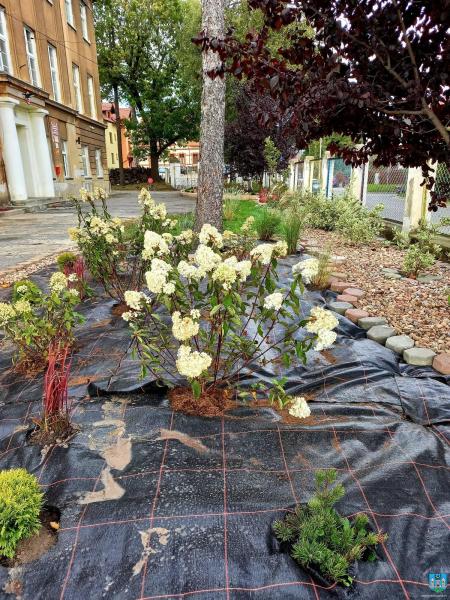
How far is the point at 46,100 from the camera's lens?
47.8ft

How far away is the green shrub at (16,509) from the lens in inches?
56.0

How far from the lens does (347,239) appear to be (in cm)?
682

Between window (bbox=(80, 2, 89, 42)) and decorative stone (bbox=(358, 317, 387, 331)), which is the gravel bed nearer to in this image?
decorative stone (bbox=(358, 317, 387, 331))

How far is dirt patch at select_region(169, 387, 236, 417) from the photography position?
2188 millimetres

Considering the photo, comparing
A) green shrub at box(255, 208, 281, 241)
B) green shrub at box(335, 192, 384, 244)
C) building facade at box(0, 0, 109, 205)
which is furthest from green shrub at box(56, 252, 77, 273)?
building facade at box(0, 0, 109, 205)

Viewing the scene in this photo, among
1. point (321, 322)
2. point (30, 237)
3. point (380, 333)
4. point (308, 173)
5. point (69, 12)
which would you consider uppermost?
point (69, 12)

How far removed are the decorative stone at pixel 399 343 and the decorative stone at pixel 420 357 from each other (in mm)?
96

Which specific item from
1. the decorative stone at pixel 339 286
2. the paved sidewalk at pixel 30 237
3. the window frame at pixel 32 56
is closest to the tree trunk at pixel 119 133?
the window frame at pixel 32 56

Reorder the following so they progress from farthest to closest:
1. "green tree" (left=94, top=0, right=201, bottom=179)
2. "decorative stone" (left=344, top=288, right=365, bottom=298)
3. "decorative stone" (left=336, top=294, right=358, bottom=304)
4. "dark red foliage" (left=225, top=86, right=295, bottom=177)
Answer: "green tree" (left=94, top=0, right=201, bottom=179), "dark red foliage" (left=225, top=86, right=295, bottom=177), "decorative stone" (left=344, top=288, right=365, bottom=298), "decorative stone" (left=336, top=294, right=358, bottom=304)

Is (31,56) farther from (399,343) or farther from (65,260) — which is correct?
(399,343)

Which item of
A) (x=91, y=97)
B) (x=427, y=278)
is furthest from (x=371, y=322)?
(x=91, y=97)

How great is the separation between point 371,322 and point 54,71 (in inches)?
683

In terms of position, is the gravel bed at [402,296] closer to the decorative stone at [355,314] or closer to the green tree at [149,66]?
the decorative stone at [355,314]

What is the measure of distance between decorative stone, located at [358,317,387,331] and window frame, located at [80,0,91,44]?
68.0 ft
